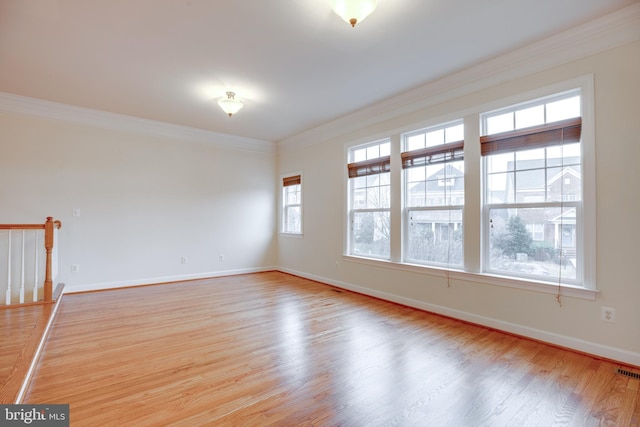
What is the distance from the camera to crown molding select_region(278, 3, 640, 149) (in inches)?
96.8

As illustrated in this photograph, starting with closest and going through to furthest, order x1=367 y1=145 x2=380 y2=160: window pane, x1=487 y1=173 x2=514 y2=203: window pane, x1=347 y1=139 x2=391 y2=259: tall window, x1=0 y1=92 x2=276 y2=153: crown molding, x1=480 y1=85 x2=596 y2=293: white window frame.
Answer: x1=480 y1=85 x2=596 y2=293: white window frame, x1=487 y1=173 x2=514 y2=203: window pane, x1=0 y1=92 x2=276 y2=153: crown molding, x1=347 y1=139 x2=391 y2=259: tall window, x1=367 y1=145 x2=380 y2=160: window pane

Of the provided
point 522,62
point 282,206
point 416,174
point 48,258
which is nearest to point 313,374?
point 416,174

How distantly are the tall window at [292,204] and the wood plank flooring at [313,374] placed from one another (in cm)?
285

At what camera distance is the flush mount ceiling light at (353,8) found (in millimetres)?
2100

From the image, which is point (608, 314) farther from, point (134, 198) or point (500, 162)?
point (134, 198)

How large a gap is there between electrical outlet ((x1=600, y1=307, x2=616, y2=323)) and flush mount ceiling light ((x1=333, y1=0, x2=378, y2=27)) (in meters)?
3.08

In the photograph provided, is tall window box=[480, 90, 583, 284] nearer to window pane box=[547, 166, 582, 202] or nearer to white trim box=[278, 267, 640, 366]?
window pane box=[547, 166, 582, 202]

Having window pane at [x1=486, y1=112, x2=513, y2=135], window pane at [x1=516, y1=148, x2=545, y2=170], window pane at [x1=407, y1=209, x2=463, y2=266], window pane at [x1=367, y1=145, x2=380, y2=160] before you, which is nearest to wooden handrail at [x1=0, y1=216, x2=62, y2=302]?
window pane at [x1=367, y1=145, x2=380, y2=160]

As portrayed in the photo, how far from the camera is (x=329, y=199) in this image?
5402 millimetres

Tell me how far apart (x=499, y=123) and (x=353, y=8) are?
6.95 ft

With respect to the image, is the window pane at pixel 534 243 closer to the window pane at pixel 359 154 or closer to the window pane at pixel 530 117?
the window pane at pixel 530 117

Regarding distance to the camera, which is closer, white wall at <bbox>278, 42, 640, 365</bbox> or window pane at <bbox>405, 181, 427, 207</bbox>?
white wall at <bbox>278, 42, 640, 365</bbox>

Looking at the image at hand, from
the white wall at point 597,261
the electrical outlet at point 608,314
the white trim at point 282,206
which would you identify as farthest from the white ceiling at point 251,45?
the electrical outlet at point 608,314

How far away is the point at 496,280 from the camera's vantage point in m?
3.16
